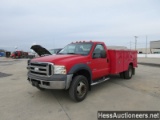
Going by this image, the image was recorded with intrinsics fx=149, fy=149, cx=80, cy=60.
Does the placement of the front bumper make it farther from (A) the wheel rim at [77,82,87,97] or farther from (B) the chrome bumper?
(A) the wheel rim at [77,82,87,97]

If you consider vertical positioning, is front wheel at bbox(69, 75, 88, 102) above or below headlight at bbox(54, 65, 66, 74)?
below

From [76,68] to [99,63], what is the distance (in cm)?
140

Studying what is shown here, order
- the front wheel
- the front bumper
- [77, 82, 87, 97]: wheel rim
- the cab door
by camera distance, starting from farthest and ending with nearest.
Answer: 1. the cab door
2. [77, 82, 87, 97]: wheel rim
3. the front wheel
4. the front bumper

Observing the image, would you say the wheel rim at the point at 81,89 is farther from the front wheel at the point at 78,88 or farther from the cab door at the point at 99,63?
the cab door at the point at 99,63

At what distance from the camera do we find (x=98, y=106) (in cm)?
436

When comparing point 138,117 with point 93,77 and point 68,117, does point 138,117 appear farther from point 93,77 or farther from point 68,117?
point 93,77

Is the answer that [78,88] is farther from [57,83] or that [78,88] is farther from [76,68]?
[57,83]

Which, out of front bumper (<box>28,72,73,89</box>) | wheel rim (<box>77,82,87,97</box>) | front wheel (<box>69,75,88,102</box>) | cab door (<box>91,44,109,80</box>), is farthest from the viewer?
cab door (<box>91,44,109,80</box>)

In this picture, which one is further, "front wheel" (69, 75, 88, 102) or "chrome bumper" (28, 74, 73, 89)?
"front wheel" (69, 75, 88, 102)

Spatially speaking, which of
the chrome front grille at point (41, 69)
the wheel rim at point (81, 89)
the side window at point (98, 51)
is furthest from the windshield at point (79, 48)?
the chrome front grille at point (41, 69)

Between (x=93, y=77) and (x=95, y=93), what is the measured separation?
0.63 m

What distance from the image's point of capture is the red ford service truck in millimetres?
4328

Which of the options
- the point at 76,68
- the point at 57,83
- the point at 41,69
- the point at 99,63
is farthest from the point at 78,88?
the point at 99,63

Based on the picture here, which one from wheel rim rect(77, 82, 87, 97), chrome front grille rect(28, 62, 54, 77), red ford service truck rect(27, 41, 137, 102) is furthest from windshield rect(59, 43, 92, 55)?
chrome front grille rect(28, 62, 54, 77)
